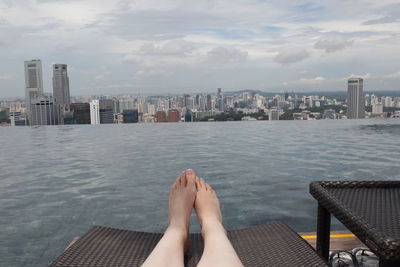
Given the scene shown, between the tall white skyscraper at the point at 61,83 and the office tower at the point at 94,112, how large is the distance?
8639mm

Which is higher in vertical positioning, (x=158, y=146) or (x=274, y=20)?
(x=274, y=20)

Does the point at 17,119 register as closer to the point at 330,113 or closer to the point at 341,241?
the point at 330,113

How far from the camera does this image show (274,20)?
559 inches

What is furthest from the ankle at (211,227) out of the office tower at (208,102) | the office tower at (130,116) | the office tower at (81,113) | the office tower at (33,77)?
the office tower at (33,77)

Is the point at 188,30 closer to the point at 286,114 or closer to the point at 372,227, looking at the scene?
the point at 286,114

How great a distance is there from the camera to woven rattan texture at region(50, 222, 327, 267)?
1110mm

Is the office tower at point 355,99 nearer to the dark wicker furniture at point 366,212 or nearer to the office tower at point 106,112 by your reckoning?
the office tower at point 106,112

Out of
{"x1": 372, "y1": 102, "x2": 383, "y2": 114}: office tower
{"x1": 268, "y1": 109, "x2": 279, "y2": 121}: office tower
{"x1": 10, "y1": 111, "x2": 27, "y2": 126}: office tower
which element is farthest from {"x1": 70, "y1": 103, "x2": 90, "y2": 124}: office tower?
{"x1": 372, "y1": 102, "x2": 383, "y2": 114}: office tower

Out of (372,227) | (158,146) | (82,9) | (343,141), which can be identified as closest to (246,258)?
(372,227)

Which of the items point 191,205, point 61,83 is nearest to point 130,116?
point 61,83

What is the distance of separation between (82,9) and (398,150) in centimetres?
1109

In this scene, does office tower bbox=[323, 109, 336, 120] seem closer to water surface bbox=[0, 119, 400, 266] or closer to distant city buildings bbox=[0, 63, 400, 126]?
distant city buildings bbox=[0, 63, 400, 126]

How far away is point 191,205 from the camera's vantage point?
156 cm

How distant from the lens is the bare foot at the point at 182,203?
1308 mm
